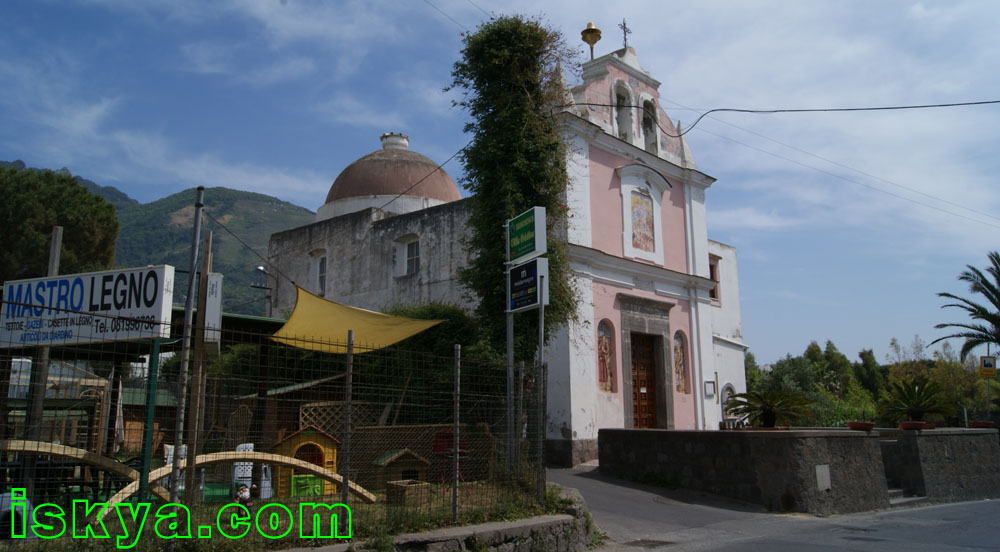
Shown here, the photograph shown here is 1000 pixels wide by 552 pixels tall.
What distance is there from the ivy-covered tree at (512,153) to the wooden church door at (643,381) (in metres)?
5.91

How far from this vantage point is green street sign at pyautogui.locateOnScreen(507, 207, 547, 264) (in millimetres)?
10102

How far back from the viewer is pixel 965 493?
50.9 ft

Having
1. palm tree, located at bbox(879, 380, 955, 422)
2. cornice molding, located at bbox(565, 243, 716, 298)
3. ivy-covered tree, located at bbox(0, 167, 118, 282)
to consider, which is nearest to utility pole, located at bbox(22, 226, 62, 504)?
cornice molding, located at bbox(565, 243, 716, 298)

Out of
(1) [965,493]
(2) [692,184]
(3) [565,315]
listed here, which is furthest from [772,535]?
(2) [692,184]

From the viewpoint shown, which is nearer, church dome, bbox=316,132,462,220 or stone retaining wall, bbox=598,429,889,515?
stone retaining wall, bbox=598,429,889,515

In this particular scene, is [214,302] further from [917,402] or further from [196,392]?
[917,402]

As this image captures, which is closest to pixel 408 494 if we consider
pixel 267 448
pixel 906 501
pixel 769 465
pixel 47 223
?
pixel 267 448

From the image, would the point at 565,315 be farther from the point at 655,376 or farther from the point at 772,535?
the point at 655,376

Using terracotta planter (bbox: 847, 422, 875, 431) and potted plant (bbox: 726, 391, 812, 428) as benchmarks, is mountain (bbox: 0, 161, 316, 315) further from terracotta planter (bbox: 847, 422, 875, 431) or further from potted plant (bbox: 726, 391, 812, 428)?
terracotta planter (bbox: 847, 422, 875, 431)

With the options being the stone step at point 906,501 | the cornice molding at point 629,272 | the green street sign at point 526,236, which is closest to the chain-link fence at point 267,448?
the green street sign at point 526,236

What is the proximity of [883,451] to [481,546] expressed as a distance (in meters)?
12.0

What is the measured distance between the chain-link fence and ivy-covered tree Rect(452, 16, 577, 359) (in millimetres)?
1932

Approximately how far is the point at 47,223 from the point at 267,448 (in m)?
21.4
